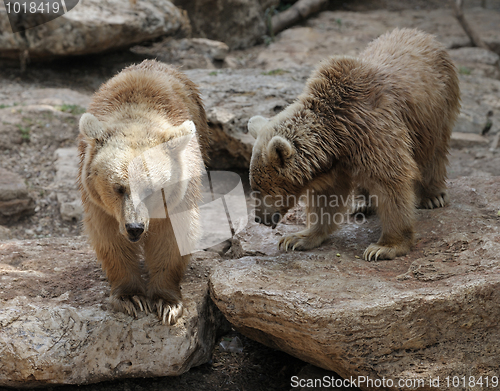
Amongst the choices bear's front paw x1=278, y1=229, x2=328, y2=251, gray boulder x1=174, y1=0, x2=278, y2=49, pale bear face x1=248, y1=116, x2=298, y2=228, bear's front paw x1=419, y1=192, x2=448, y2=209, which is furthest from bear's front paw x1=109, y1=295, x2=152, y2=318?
gray boulder x1=174, y1=0, x2=278, y2=49

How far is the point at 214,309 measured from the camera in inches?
182

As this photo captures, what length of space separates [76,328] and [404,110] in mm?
3434

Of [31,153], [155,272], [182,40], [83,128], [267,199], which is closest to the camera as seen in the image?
[83,128]

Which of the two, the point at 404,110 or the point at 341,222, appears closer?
the point at 404,110

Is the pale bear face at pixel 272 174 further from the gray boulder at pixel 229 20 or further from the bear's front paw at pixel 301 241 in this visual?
the gray boulder at pixel 229 20

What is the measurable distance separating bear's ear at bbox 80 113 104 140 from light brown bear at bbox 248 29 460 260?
1.42 m

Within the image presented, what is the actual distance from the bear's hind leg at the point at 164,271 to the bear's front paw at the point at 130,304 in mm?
52

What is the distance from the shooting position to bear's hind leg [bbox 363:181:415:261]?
175 inches

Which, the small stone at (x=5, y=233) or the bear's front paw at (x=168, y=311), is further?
the small stone at (x=5, y=233)

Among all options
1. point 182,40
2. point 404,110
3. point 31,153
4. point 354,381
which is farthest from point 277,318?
point 182,40

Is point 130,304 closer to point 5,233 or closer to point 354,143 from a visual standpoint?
point 354,143

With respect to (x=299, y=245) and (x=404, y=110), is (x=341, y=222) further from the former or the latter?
(x=404, y=110)

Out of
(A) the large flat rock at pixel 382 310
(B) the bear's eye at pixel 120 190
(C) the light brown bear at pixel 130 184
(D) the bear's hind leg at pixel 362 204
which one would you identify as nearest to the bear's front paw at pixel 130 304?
(C) the light brown bear at pixel 130 184

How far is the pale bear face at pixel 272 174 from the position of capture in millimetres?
4340
